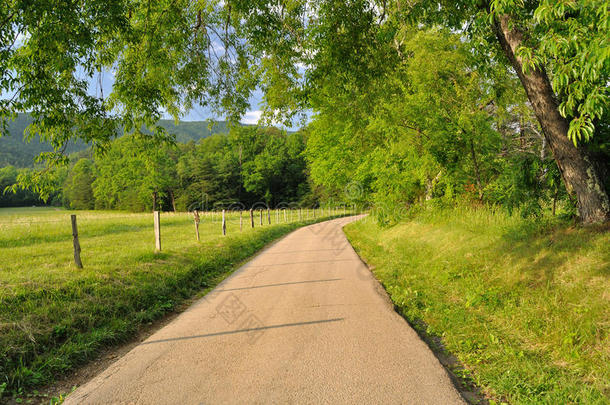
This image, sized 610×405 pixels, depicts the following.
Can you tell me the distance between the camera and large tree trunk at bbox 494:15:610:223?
220 inches

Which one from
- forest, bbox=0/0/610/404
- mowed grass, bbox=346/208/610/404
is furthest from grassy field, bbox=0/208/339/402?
mowed grass, bbox=346/208/610/404

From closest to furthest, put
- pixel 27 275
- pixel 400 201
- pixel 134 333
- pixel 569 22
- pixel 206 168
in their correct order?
1. pixel 569 22
2. pixel 134 333
3. pixel 27 275
4. pixel 400 201
5. pixel 206 168

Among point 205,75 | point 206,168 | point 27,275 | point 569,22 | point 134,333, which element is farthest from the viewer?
point 206,168

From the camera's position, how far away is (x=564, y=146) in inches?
222

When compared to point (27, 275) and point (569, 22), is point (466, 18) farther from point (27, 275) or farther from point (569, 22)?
point (27, 275)

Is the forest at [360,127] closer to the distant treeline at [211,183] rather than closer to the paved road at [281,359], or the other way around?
the paved road at [281,359]

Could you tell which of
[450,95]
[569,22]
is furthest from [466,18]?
[450,95]

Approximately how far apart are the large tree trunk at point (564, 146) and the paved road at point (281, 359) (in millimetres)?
3947

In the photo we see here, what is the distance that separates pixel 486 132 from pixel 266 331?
34.8ft

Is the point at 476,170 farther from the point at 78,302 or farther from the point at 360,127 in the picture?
the point at 78,302

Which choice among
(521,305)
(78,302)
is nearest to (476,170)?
(521,305)

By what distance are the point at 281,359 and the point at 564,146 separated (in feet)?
19.1

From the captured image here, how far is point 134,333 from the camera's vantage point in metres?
5.38

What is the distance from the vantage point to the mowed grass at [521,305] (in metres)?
3.39
